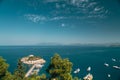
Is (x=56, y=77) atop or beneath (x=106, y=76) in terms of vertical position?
atop

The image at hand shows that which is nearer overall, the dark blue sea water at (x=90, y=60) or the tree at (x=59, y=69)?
the tree at (x=59, y=69)

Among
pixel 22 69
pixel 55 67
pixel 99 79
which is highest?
pixel 55 67

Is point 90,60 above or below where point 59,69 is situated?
below

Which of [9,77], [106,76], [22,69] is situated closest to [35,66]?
[106,76]

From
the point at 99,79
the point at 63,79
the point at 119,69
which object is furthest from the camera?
the point at 119,69

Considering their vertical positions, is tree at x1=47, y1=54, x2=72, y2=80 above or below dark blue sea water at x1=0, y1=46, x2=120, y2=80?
above

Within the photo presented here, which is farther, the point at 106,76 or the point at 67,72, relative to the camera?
the point at 106,76

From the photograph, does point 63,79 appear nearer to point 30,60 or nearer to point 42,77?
point 42,77

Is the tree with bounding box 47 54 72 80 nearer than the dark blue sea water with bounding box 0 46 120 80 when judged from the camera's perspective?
Yes

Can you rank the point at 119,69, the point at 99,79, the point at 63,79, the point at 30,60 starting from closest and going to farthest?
the point at 63,79, the point at 99,79, the point at 119,69, the point at 30,60

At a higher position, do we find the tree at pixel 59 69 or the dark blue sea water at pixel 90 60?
the tree at pixel 59 69

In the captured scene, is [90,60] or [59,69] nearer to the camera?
[59,69]
